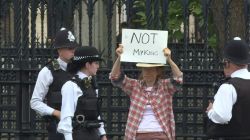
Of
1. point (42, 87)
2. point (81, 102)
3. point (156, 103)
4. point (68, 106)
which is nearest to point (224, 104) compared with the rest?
point (156, 103)

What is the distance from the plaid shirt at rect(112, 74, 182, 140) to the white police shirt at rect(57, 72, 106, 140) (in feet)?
2.29

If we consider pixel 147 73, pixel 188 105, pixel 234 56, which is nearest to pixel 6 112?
pixel 188 105

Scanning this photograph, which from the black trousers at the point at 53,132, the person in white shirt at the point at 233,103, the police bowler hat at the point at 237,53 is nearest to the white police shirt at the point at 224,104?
the person in white shirt at the point at 233,103

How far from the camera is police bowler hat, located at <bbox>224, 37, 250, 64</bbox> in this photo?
7.91 meters

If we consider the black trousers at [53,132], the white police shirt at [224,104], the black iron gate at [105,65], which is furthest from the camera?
the black iron gate at [105,65]

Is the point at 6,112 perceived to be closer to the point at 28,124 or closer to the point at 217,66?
the point at 28,124

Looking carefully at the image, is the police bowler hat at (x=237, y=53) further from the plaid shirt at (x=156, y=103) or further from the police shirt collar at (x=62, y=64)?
the police shirt collar at (x=62, y=64)

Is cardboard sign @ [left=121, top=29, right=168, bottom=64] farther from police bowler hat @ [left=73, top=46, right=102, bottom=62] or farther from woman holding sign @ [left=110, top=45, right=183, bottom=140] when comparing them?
police bowler hat @ [left=73, top=46, right=102, bottom=62]

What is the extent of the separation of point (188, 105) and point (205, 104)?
0.24 metres

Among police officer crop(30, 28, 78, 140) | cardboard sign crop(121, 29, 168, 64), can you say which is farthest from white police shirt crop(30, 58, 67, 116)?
cardboard sign crop(121, 29, 168, 64)

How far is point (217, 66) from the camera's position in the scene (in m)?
Result: 10.4

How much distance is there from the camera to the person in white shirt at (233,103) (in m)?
7.66

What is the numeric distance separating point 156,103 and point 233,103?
920 millimetres

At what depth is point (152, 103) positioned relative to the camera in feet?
27.2
